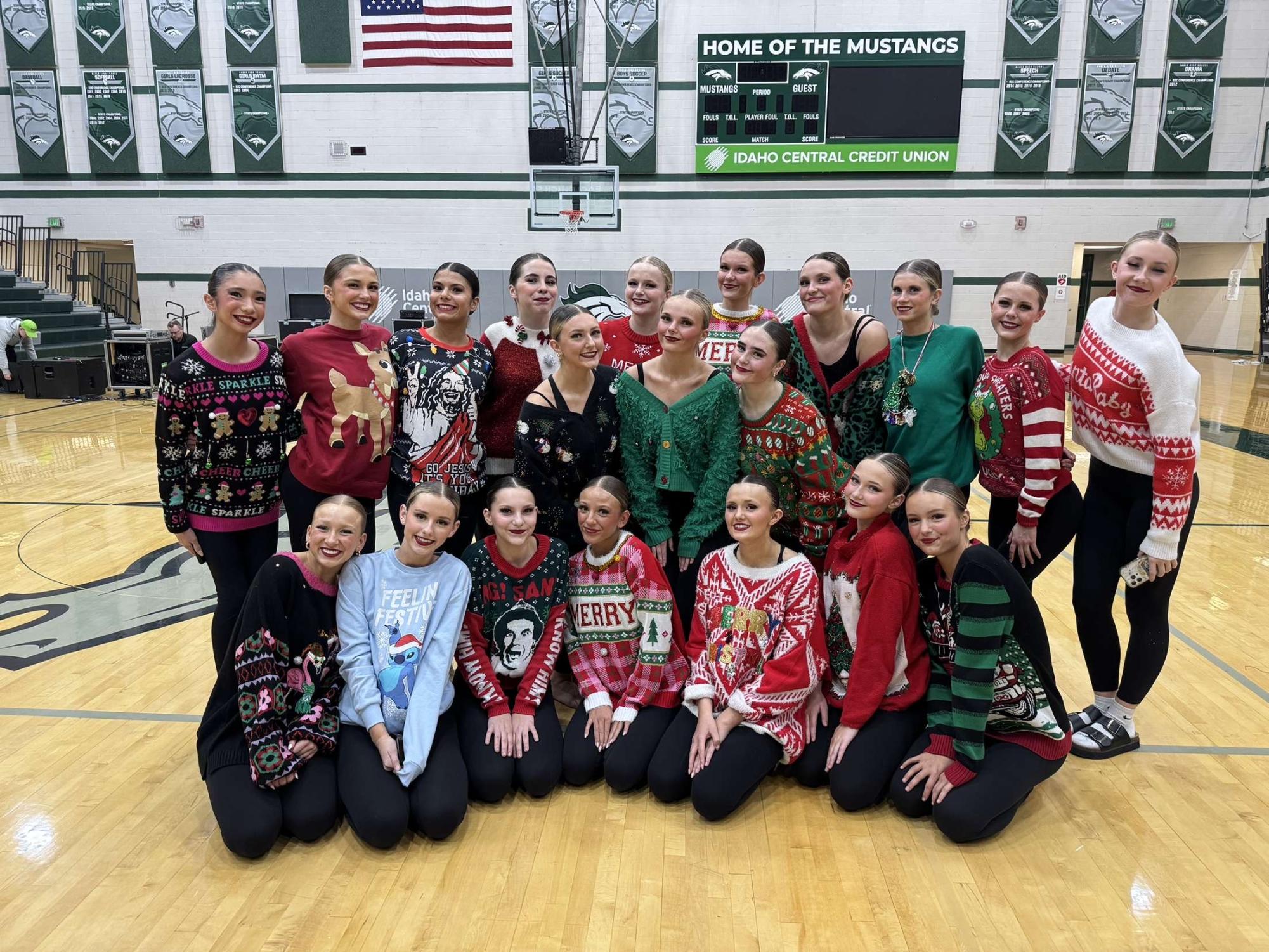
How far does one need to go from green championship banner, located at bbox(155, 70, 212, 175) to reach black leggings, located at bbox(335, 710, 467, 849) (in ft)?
48.7

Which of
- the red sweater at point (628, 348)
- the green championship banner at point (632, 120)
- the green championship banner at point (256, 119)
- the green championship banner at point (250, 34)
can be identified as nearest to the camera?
the red sweater at point (628, 348)

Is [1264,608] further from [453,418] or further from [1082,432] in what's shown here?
[453,418]

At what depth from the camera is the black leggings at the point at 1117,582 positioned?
8.92 ft

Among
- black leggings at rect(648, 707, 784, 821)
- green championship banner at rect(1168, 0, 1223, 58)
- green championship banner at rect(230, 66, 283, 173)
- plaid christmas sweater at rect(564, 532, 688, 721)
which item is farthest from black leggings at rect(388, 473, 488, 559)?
green championship banner at rect(1168, 0, 1223, 58)

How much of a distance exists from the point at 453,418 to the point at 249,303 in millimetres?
748

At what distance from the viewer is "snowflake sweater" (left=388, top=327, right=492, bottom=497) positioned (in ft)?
9.69

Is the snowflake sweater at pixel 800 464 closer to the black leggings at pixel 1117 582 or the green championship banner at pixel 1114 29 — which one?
the black leggings at pixel 1117 582

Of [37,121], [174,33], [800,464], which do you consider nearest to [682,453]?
[800,464]

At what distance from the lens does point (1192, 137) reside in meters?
13.5

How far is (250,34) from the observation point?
13781mm

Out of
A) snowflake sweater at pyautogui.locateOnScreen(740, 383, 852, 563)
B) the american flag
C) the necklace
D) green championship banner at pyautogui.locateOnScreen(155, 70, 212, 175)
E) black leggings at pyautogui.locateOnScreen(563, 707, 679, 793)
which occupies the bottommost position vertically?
black leggings at pyautogui.locateOnScreen(563, 707, 679, 793)

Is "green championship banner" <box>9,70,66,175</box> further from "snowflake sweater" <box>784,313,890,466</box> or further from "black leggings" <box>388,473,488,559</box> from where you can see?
"snowflake sweater" <box>784,313,890,466</box>

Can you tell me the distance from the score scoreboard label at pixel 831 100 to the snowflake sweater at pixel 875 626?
12332 mm

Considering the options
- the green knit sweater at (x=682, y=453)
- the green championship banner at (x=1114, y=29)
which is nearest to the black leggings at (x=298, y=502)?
the green knit sweater at (x=682, y=453)
